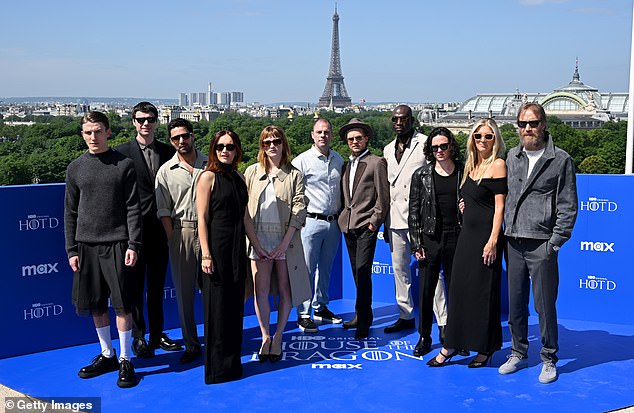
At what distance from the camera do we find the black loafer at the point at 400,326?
6262 mm

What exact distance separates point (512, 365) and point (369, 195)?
173 cm

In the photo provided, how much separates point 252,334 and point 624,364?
293 cm

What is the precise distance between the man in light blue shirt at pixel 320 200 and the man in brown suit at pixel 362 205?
10cm

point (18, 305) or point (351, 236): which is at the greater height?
point (351, 236)

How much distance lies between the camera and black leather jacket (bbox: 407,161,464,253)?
208 inches

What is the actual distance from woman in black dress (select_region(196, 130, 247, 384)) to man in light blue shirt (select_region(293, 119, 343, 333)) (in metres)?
1.23

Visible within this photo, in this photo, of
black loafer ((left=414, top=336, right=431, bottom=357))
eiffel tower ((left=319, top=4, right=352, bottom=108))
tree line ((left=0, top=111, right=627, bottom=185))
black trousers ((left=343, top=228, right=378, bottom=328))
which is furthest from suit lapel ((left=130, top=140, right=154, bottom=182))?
eiffel tower ((left=319, top=4, right=352, bottom=108))

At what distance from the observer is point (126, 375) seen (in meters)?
4.92

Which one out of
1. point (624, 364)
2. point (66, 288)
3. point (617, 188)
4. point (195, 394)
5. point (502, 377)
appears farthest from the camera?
point (617, 188)

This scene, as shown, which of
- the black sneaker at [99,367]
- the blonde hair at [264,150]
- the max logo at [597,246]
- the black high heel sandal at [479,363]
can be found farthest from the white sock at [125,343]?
the max logo at [597,246]

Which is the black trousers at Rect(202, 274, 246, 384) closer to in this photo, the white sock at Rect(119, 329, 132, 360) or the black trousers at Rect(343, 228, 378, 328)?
the white sock at Rect(119, 329, 132, 360)

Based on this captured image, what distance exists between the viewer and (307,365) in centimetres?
Answer: 538

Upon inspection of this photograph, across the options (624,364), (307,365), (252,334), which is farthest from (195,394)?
(624,364)

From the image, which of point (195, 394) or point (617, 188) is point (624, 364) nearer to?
point (617, 188)
